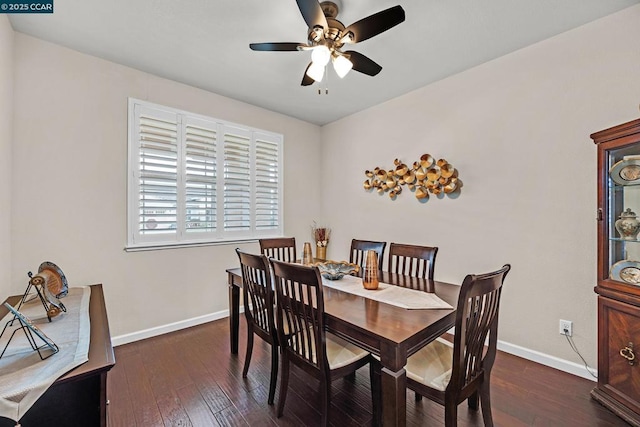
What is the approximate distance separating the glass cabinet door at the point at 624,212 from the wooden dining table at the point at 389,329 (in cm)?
105

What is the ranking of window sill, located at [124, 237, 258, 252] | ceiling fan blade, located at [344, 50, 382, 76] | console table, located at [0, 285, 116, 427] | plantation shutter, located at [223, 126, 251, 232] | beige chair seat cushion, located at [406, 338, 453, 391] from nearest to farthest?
console table, located at [0, 285, 116, 427], beige chair seat cushion, located at [406, 338, 453, 391], ceiling fan blade, located at [344, 50, 382, 76], window sill, located at [124, 237, 258, 252], plantation shutter, located at [223, 126, 251, 232]

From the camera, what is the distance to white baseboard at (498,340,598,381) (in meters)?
2.10

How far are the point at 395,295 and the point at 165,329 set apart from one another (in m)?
2.52

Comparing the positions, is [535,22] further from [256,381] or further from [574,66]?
[256,381]

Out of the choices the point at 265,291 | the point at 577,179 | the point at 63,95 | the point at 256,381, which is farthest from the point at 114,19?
the point at 577,179

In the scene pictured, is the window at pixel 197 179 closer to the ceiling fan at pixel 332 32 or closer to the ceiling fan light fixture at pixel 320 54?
the ceiling fan at pixel 332 32

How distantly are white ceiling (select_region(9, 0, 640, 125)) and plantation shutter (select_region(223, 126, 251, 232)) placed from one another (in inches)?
27.2

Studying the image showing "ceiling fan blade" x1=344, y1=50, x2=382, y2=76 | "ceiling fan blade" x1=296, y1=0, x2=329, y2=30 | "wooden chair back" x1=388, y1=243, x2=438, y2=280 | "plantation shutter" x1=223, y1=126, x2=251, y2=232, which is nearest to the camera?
"ceiling fan blade" x1=296, y1=0, x2=329, y2=30

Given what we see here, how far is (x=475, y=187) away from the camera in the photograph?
2717 millimetres

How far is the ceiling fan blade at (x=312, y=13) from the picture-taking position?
152cm

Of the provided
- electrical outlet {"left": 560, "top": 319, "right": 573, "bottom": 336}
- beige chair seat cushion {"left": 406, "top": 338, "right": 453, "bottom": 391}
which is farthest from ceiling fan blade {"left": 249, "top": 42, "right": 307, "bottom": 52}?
electrical outlet {"left": 560, "top": 319, "right": 573, "bottom": 336}

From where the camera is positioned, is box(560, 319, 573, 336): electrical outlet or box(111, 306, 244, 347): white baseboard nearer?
box(560, 319, 573, 336): electrical outlet

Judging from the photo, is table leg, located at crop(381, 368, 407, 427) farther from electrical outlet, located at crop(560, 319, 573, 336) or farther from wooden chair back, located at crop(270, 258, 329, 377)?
electrical outlet, located at crop(560, 319, 573, 336)

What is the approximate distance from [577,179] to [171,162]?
12.3 ft
